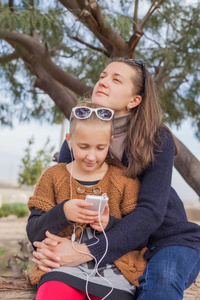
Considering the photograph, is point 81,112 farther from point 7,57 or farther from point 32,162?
point 32,162

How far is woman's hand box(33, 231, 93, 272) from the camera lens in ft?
5.21

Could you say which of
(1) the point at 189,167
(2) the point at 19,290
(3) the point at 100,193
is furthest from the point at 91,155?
A: (1) the point at 189,167

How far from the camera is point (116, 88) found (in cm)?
200

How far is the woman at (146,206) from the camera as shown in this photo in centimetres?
160

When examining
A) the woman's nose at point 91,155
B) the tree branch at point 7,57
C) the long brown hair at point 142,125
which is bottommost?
the woman's nose at point 91,155

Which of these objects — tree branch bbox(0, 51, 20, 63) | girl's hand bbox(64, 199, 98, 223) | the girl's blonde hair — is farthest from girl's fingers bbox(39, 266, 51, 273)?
tree branch bbox(0, 51, 20, 63)

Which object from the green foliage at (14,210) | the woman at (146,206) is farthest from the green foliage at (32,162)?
the woman at (146,206)

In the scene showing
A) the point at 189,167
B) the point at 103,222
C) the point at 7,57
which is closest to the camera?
the point at 103,222

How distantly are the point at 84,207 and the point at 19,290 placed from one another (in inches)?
27.8

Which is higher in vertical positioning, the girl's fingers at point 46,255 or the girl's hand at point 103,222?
the girl's hand at point 103,222

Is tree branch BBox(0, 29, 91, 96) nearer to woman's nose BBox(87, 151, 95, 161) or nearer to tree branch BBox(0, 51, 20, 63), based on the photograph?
tree branch BBox(0, 51, 20, 63)

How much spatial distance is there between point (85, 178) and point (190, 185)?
213cm

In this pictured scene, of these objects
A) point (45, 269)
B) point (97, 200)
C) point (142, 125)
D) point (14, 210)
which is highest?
point (142, 125)

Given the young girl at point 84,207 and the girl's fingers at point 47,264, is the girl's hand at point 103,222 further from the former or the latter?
the girl's fingers at point 47,264
